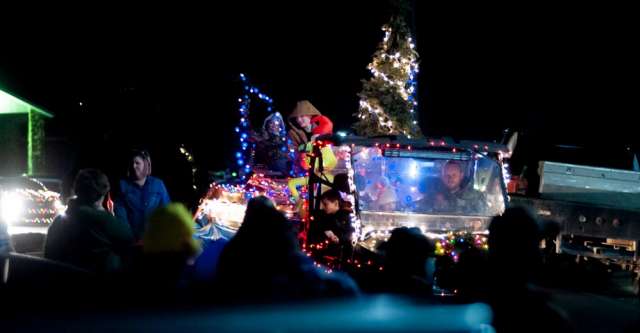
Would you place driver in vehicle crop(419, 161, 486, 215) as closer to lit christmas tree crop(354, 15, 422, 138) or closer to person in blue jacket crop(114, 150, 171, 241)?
person in blue jacket crop(114, 150, 171, 241)

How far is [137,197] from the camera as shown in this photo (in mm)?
7848

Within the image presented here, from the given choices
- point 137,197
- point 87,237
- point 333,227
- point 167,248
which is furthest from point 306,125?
point 167,248

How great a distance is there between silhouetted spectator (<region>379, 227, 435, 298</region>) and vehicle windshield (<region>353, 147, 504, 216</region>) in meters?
4.15

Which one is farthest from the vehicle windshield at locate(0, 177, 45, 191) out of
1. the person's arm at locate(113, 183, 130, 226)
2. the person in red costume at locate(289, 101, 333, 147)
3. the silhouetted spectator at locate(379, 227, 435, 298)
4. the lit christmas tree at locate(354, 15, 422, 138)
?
the silhouetted spectator at locate(379, 227, 435, 298)

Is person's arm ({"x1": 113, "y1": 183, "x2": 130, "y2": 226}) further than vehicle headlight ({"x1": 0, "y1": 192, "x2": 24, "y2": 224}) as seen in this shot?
No

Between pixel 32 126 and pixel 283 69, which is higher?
pixel 283 69

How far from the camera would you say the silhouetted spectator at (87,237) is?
5102mm

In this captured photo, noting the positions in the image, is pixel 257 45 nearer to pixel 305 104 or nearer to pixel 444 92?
pixel 444 92

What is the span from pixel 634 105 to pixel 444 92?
7219 mm

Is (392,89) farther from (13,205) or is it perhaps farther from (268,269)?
(268,269)

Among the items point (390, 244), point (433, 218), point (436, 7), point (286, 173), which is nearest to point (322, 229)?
point (433, 218)

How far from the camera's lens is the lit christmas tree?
14422mm

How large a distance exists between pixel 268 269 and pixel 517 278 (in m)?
1.48

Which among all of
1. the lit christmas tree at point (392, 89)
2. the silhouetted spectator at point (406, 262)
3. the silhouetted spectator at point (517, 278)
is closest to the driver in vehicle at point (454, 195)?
the silhouetted spectator at point (517, 278)
